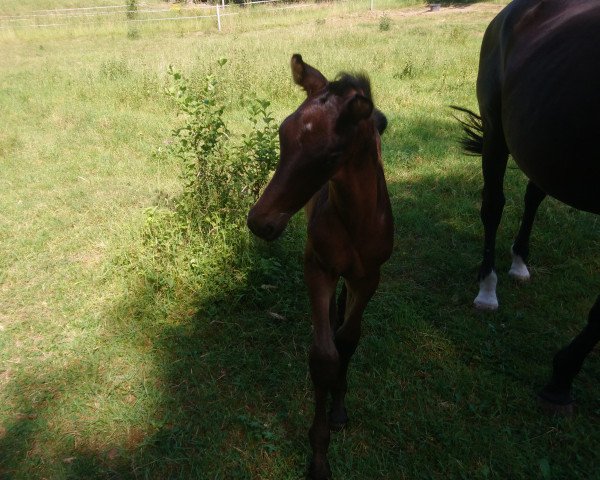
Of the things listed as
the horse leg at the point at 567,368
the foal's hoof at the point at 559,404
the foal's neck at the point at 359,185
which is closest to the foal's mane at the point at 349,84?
the foal's neck at the point at 359,185

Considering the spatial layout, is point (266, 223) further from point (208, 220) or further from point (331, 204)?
point (208, 220)

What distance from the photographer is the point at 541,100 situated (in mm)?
2287

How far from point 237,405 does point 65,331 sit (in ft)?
4.60

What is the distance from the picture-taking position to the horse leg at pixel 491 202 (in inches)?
123

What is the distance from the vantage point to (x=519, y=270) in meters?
3.44

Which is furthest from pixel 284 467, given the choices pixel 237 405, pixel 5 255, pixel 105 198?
pixel 105 198

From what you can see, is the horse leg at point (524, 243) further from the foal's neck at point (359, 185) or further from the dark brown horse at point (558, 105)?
the foal's neck at point (359, 185)

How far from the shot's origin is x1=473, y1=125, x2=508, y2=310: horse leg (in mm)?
3125

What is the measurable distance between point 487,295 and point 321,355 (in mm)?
1836

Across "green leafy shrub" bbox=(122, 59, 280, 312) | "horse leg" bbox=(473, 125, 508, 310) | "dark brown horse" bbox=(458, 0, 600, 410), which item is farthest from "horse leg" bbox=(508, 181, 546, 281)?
"green leafy shrub" bbox=(122, 59, 280, 312)

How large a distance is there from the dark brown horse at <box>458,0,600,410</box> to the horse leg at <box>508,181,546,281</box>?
0.80 metres

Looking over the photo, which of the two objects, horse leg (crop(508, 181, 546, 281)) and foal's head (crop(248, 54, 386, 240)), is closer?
foal's head (crop(248, 54, 386, 240))

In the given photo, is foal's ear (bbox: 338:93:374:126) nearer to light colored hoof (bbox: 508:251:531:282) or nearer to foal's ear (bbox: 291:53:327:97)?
foal's ear (bbox: 291:53:327:97)

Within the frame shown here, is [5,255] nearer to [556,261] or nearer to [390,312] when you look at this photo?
[390,312]
